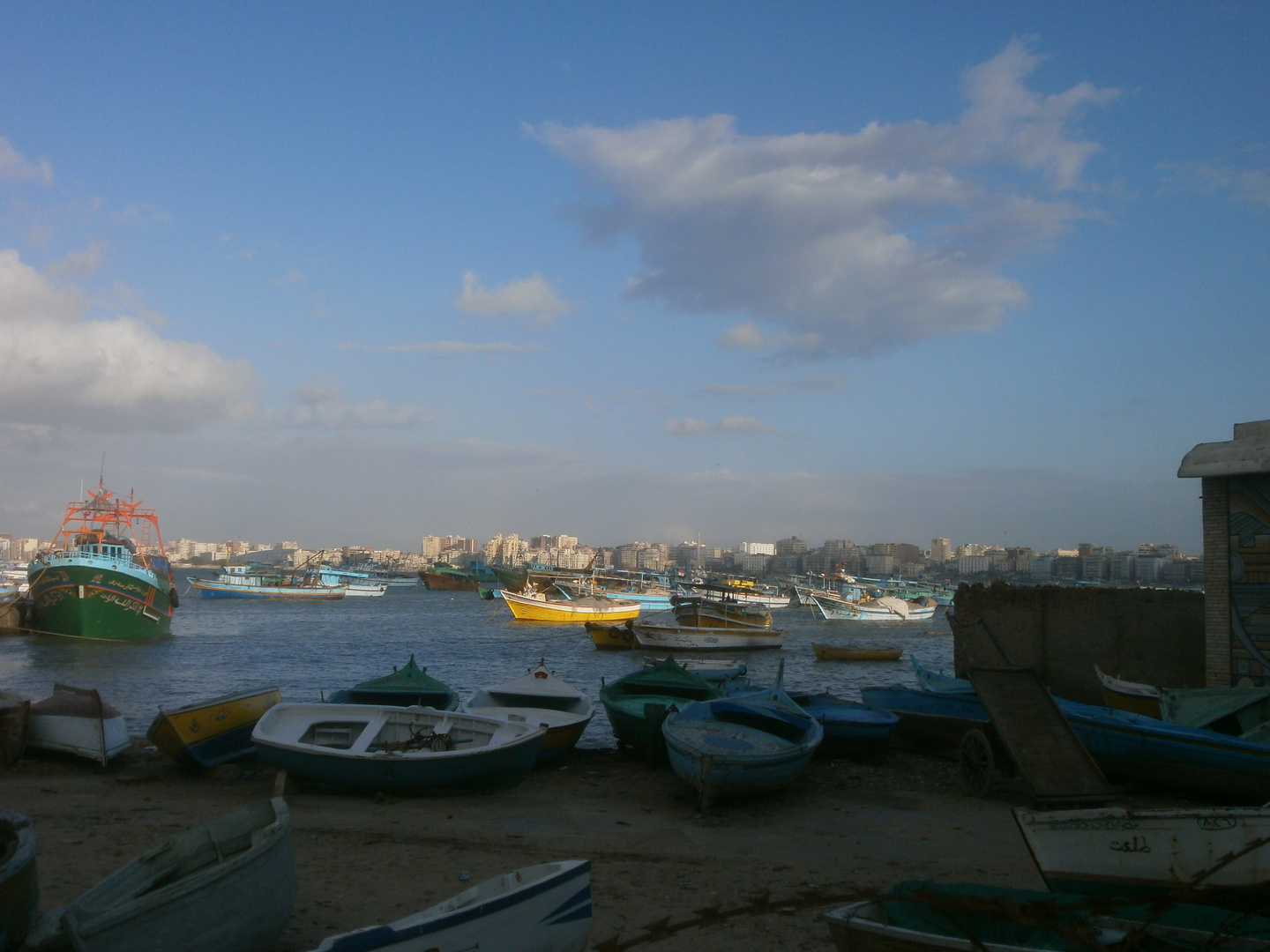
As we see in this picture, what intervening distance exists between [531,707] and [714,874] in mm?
7105

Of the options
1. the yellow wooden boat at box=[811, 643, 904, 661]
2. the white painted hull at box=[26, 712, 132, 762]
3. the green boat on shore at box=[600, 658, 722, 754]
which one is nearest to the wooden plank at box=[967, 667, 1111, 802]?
the green boat on shore at box=[600, 658, 722, 754]

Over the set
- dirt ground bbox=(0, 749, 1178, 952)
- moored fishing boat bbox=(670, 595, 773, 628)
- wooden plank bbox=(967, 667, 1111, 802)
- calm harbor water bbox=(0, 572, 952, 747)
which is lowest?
calm harbor water bbox=(0, 572, 952, 747)

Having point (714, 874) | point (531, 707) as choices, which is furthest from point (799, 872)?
point (531, 707)

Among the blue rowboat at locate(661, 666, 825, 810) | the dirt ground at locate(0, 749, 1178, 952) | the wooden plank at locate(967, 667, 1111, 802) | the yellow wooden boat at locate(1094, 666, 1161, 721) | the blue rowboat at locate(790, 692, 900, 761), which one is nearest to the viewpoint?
the dirt ground at locate(0, 749, 1178, 952)

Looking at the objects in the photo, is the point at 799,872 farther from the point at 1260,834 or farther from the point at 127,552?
the point at 127,552

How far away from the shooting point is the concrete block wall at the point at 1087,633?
17000 mm

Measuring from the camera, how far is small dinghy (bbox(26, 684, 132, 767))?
41.9 feet

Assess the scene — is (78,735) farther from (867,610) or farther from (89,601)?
(867,610)

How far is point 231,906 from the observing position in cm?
550

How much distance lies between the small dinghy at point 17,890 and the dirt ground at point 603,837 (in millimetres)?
1834

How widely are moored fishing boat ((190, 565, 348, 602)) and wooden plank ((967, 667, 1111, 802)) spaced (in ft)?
293

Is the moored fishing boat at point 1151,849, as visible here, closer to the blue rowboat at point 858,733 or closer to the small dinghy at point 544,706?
the blue rowboat at point 858,733

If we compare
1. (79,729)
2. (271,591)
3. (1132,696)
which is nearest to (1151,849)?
(1132,696)

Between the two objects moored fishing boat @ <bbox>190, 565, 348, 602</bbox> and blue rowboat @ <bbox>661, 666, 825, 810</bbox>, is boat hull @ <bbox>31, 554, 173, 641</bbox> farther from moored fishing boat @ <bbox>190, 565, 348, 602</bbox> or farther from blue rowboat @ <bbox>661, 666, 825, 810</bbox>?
moored fishing boat @ <bbox>190, 565, 348, 602</bbox>
